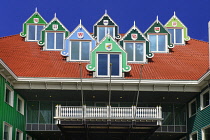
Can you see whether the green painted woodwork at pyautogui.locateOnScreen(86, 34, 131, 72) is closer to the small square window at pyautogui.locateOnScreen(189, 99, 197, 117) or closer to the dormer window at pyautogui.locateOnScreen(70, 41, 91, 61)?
the dormer window at pyautogui.locateOnScreen(70, 41, 91, 61)

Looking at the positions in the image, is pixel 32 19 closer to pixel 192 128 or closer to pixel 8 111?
pixel 8 111

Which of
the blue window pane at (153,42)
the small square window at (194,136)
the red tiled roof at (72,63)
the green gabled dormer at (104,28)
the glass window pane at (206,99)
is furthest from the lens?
the green gabled dormer at (104,28)

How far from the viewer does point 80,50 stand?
114 feet

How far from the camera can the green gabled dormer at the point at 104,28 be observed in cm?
3816

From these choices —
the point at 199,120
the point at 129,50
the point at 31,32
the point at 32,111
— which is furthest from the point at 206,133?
the point at 31,32

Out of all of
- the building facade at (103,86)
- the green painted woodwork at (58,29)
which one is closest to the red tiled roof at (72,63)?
the building facade at (103,86)

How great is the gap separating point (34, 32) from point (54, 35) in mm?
2740

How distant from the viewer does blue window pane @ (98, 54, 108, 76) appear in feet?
105

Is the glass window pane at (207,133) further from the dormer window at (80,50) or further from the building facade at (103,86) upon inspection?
the dormer window at (80,50)

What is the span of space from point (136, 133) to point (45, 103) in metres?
6.89

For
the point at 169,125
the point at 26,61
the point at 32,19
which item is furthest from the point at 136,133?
the point at 32,19

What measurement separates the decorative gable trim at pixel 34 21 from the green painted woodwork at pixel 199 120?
14948 millimetres

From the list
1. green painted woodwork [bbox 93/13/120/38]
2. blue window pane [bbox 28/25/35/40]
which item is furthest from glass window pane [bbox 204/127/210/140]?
blue window pane [bbox 28/25/35/40]

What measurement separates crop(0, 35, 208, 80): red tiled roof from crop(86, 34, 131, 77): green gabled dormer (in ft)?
2.17
